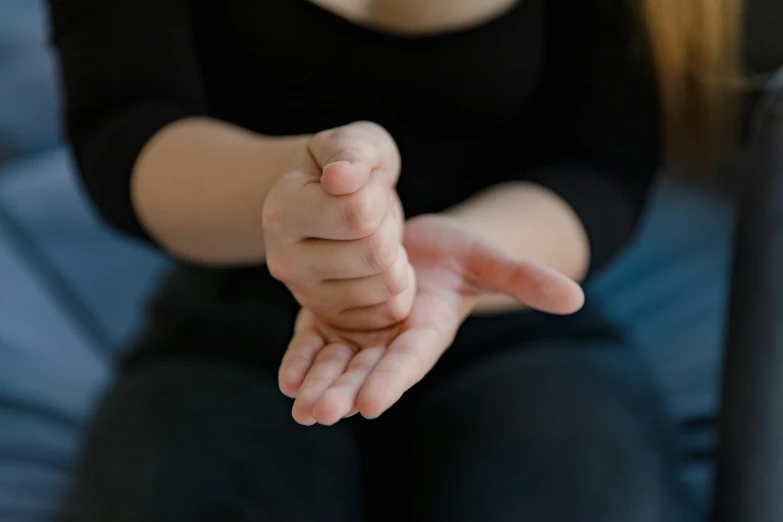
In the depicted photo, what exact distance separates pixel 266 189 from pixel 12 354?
0.43 metres

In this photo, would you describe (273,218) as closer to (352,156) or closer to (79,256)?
(352,156)

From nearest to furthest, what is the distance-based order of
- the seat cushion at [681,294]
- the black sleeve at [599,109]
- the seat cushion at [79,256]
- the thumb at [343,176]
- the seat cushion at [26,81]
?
the thumb at [343,176] → the black sleeve at [599,109] → the seat cushion at [681,294] → the seat cushion at [79,256] → the seat cushion at [26,81]

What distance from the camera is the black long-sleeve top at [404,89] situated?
1.67 feet

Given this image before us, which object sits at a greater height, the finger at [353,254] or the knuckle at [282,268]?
the finger at [353,254]

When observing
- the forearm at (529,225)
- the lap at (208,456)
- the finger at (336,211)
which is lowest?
the lap at (208,456)

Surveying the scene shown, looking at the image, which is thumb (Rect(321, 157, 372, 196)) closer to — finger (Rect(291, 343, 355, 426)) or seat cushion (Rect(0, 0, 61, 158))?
finger (Rect(291, 343, 355, 426))

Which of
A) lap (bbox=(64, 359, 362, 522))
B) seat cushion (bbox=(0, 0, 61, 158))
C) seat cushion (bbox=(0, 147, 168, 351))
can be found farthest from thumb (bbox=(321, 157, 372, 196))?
seat cushion (bbox=(0, 0, 61, 158))

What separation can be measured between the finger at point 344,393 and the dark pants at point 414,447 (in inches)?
5.8

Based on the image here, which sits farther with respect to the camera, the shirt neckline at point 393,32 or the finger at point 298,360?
the shirt neckline at point 393,32

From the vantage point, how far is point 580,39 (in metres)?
0.59

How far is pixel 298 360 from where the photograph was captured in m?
0.38

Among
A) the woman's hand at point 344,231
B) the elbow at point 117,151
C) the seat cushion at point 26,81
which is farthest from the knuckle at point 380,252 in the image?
the seat cushion at point 26,81

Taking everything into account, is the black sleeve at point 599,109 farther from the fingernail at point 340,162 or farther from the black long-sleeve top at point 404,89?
Result: the fingernail at point 340,162

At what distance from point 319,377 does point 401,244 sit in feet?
0.27
